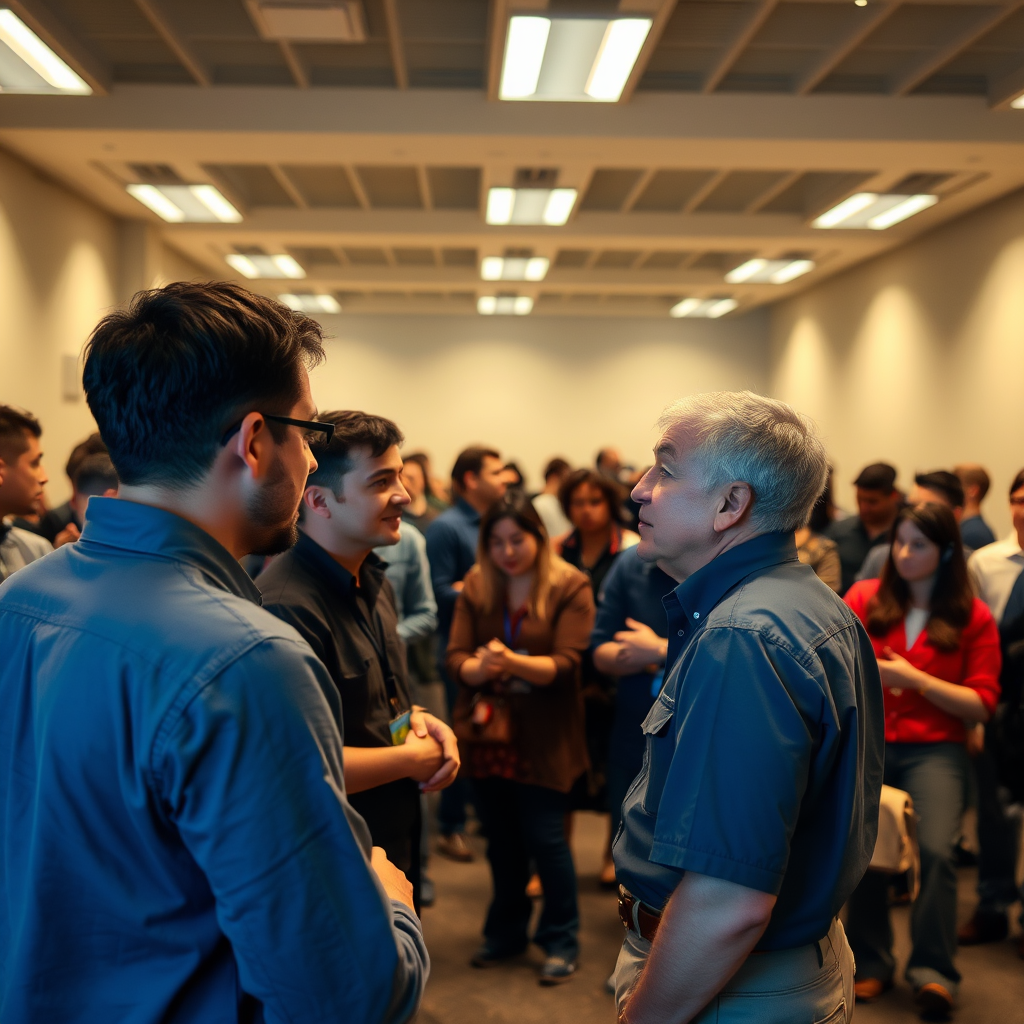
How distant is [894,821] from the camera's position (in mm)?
2744

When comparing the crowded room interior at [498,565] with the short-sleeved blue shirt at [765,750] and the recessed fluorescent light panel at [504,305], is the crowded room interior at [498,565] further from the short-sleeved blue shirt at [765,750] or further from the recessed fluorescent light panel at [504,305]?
the recessed fluorescent light panel at [504,305]

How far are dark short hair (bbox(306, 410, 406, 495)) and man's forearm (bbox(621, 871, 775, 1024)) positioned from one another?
1248mm

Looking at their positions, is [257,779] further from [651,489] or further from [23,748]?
[651,489]

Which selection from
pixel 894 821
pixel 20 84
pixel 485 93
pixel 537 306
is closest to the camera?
pixel 894 821

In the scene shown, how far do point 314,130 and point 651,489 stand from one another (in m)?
5.57

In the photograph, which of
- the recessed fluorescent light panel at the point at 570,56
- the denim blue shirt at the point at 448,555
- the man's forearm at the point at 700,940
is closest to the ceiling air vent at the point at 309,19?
the recessed fluorescent light panel at the point at 570,56

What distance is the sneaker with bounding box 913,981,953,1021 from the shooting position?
10.2ft

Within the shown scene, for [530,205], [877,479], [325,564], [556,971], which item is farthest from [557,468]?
[325,564]

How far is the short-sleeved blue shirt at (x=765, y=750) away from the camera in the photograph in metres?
1.34

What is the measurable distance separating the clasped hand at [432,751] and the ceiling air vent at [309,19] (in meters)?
4.14

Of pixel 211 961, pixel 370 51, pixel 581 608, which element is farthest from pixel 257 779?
pixel 370 51

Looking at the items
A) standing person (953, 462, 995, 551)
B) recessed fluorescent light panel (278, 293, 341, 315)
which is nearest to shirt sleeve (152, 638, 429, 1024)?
standing person (953, 462, 995, 551)

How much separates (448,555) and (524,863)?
1797 mm

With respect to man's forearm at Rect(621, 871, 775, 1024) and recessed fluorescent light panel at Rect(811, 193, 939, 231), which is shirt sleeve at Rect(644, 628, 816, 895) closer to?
man's forearm at Rect(621, 871, 775, 1024)
